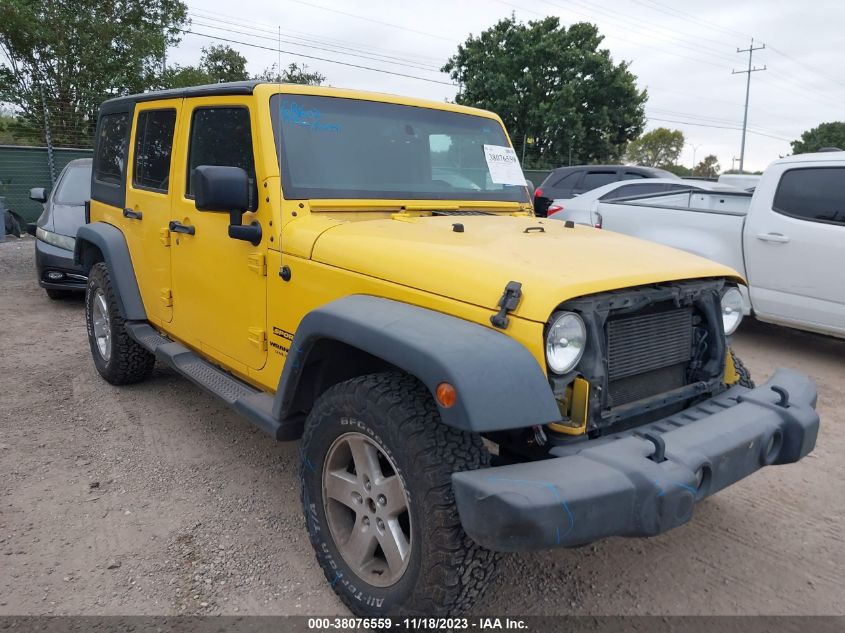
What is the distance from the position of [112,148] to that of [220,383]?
2.43m

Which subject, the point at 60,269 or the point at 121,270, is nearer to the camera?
the point at 121,270

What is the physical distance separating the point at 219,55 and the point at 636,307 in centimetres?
3180

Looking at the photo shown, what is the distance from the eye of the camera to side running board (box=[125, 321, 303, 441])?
2.90m

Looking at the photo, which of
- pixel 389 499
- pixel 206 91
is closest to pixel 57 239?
pixel 206 91

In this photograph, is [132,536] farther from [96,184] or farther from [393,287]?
[96,184]

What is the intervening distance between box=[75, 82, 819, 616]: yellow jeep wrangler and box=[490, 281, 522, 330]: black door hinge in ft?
0.03

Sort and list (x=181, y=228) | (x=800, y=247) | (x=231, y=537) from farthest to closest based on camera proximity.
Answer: (x=800, y=247) < (x=181, y=228) < (x=231, y=537)

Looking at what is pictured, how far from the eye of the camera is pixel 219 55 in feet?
99.5

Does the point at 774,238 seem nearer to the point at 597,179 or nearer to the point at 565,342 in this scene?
the point at 565,342

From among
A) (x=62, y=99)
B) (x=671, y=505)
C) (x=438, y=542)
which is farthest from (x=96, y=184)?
(x=62, y=99)

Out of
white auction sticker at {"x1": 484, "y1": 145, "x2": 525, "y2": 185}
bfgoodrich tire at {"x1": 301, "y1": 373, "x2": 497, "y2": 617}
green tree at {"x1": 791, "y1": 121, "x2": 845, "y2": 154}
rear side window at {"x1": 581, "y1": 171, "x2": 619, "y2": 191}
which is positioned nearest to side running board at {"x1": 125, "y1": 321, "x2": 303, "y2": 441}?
bfgoodrich tire at {"x1": 301, "y1": 373, "x2": 497, "y2": 617}

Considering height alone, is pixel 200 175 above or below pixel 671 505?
above

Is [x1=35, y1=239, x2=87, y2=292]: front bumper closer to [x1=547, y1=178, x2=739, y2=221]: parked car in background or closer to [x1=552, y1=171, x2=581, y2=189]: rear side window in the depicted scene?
[x1=547, y1=178, x2=739, y2=221]: parked car in background

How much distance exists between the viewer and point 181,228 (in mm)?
3766
